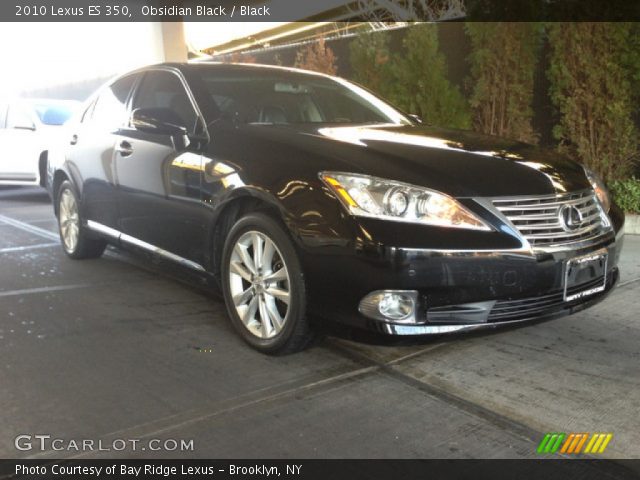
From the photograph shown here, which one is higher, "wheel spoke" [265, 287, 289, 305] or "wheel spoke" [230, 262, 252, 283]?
"wheel spoke" [230, 262, 252, 283]

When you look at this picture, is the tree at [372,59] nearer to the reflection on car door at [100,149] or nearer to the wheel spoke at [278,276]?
the reflection on car door at [100,149]

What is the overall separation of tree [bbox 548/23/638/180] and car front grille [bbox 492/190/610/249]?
4.06 meters

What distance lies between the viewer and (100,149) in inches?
177

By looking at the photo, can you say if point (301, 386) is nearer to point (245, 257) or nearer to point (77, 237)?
point (245, 257)

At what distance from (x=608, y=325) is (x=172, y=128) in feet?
8.75

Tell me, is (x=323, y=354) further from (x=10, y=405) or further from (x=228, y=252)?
(x=10, y=405)

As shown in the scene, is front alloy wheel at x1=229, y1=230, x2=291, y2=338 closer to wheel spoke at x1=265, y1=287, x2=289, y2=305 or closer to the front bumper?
wheel spoke at x1=265, y1=287, x2=289, y2=305

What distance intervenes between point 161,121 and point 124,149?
25.9 inches

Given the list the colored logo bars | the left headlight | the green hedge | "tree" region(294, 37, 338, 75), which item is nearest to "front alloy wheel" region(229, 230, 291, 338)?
the left headlight

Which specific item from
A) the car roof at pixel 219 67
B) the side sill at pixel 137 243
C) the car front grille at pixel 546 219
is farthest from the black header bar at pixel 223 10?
the car front grille at pixel 546 219

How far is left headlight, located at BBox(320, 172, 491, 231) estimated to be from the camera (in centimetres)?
269

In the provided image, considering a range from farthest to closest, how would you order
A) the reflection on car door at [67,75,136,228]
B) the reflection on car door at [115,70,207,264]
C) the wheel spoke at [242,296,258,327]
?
the reflection on car door at [67,75,136,228]
the reflection on car door at [115,70,207,264]
the wheel spoke at [242,296,258,327]

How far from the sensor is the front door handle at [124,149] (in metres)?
4.11
